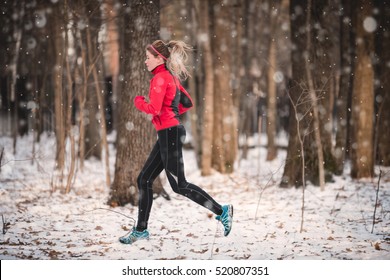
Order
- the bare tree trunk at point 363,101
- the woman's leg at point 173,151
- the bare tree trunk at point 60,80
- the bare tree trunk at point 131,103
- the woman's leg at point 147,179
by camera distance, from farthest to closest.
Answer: the bare tree trunk at point 363,101 < the bare tree trunk at point 60,80 < the bare tree trunk at point 131,103 < the woman's leg at point 147,179 < the woman's leg at point 173,151

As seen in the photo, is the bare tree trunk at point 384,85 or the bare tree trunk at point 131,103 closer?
the bare tree trunk at point 131,103

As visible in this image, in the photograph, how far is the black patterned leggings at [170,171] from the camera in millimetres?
4160

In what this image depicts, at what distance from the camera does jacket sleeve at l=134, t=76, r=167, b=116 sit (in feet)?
13.1

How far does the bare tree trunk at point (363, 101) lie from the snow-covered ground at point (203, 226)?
0.63 meters

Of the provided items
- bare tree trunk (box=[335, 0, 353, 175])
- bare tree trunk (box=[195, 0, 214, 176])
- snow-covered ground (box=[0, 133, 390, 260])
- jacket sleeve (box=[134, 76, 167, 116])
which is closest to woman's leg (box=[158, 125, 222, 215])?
jacket sleeve (box=[134, 76, 167, 116])

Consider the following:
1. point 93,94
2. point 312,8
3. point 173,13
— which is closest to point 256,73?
point 173,13

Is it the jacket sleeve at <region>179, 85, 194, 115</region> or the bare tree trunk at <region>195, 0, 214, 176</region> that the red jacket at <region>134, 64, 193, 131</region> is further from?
the bare tree trunk at <region>195, 0, 214, 176</region>

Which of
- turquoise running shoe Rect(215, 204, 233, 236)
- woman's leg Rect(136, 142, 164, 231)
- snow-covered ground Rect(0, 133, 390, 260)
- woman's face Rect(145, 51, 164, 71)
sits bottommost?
snow-covered ground Rect(0, 133, 390, 260)

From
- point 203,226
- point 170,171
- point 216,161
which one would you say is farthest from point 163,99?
point 216,161

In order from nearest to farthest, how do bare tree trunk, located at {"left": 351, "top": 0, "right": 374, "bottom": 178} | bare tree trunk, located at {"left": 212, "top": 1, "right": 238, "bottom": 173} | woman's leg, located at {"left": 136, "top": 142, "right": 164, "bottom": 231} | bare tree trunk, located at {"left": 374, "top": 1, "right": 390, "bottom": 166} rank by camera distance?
woman's leg, located at {"left": 136, "top": 142, "right": 164, "bottom": 231} → bare tree trunk, located at {"left": 351, "top": 0, "right": 374, "bottom": 178} → bare tree trunk, located at {"left": 374, "top": 1, "right": 390, "bottom": 166} → bare tree trunk, located at {"left": 212, "top": 1, "right": 238, "bottom": 173}

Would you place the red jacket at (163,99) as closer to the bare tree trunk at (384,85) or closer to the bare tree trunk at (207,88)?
the bare tree trunk at (207,88)

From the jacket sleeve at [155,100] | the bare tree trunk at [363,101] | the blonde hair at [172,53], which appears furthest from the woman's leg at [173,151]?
the bare tree trunk at [363,101]
